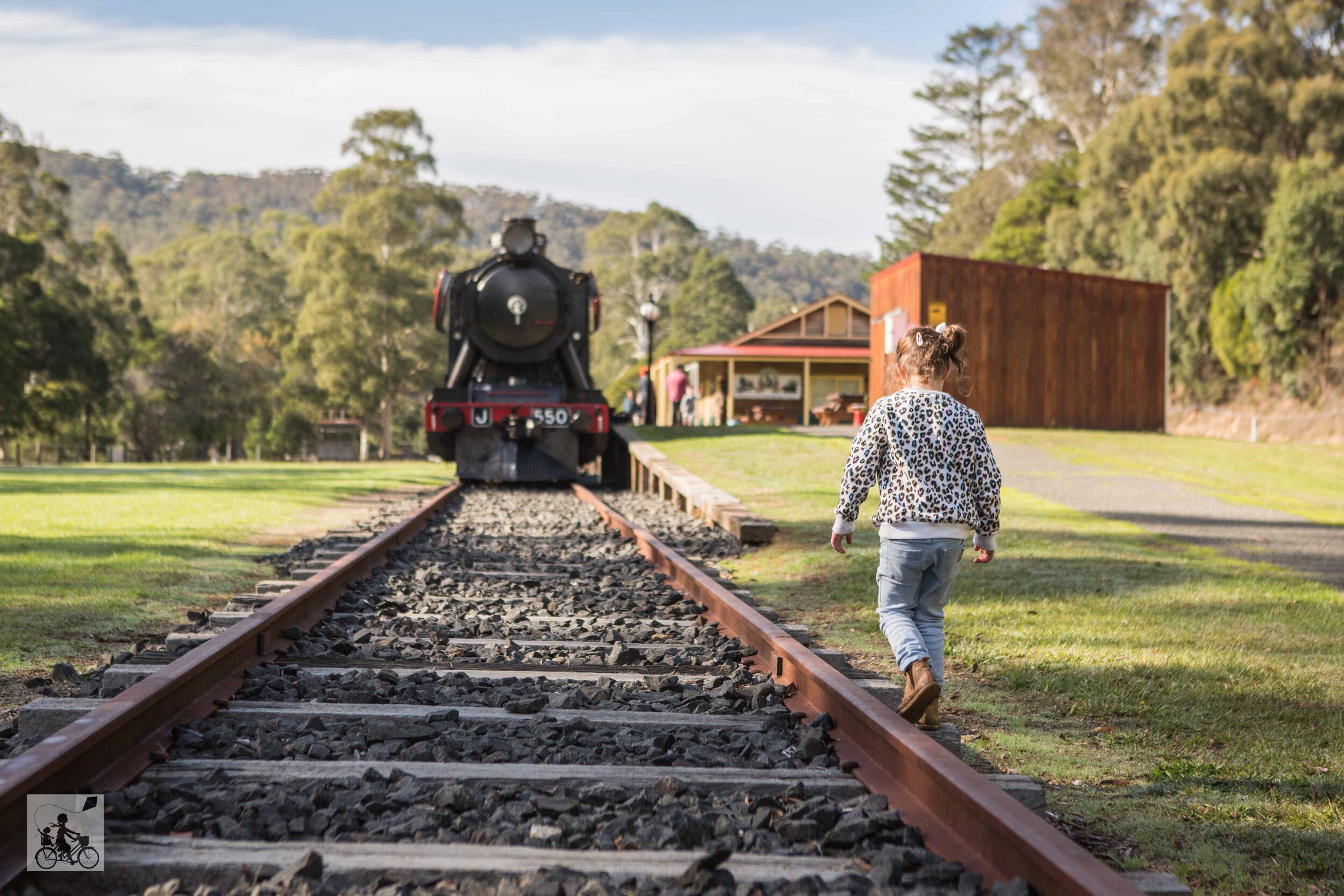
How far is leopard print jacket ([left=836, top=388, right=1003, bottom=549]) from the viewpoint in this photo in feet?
11.8

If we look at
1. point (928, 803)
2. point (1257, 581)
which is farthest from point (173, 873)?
point (1257, 581)

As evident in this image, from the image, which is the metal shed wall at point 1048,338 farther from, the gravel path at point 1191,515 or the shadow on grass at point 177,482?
the shadow on grass at point 177,482

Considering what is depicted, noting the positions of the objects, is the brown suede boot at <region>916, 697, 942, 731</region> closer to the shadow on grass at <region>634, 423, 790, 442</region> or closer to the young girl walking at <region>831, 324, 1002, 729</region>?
the young girl walking at <region>831, 324, 1002, 729</region>

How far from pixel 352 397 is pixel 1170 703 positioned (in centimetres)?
4557

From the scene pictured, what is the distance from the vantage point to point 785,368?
133ft

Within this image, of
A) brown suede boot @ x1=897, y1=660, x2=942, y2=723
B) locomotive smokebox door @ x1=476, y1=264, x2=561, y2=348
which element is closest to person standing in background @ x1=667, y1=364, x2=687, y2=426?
locomotive smokebox door @ x1=476, y1=264, x2=561, y2=348

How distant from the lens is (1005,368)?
2206 centimetres

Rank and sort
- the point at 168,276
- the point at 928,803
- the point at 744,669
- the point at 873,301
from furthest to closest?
the point at 168,276, the point at 873,301, the point at 744,669, the point at 928,803

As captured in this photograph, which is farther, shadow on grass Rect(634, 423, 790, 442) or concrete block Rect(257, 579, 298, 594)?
shadow on grass Rect(634, 423, 790, 442)

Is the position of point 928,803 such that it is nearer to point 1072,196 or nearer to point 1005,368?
point 1005,368

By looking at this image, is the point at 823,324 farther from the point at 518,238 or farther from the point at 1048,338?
the point at 518,238

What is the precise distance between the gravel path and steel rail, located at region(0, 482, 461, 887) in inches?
245

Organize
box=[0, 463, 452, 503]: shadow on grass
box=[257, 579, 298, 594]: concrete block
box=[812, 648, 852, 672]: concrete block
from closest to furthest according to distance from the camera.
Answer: box=[812, 648, 852, 672]: concrete block
box=[257, 579, 298, 594]: concrete block
box=[0, 463, 452, 503]: shadow on grass

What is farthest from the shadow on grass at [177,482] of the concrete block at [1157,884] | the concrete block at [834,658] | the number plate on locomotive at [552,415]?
the concrete block at [1157,884]
